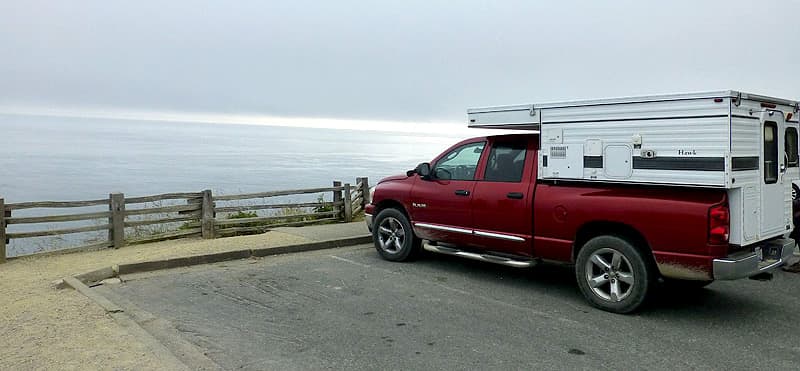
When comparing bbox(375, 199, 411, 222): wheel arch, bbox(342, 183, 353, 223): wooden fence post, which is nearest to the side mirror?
bbox(375, 199, 411, 222): wheel arch

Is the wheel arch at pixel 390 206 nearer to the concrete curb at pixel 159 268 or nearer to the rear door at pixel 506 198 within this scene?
the rear door at pixel 506 198

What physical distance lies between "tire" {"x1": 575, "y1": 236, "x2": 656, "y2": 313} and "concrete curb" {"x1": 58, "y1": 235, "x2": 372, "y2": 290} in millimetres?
5008

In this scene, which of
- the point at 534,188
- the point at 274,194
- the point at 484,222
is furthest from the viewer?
the point at 274,194

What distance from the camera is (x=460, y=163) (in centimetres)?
848

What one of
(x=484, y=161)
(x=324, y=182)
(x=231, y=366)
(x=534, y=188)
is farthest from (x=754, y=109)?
(x=324, y=182)

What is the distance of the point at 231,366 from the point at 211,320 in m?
1.40

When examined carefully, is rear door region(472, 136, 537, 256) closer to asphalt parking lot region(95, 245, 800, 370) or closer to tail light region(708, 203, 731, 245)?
asphalt parking lot region(95, 245, 800, 370)

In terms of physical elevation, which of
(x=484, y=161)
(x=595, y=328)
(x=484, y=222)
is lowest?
(x=595, y=328)

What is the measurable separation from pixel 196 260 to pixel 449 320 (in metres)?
4.58

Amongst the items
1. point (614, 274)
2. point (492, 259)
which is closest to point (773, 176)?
point (614, 274)

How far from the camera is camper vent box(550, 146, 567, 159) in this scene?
22.7ft

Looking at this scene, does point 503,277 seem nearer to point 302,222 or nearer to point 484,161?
point 484,161

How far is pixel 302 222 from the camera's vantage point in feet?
44.7

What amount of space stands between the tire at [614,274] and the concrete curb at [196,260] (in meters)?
5.01
